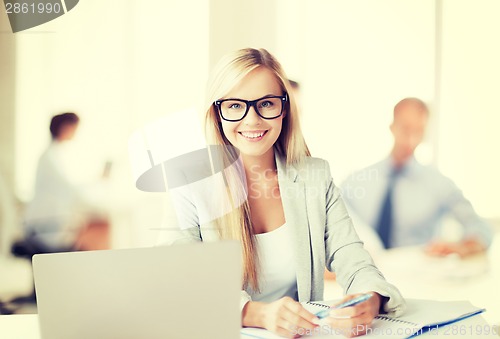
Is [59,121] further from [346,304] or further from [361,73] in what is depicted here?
[346,304]

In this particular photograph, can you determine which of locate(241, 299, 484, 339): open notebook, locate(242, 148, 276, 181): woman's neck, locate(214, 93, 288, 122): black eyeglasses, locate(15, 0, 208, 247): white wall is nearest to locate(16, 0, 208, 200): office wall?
locate(15, 0, 208, 247): white wall

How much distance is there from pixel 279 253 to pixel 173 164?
0.53 m

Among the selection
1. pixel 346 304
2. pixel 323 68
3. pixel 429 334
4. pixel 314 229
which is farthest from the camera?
pixel 323 68

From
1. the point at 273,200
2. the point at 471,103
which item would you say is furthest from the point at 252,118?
the point at 471,103

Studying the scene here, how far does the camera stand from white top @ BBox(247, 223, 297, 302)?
2168 millimetres

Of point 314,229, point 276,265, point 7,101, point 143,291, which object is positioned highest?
point 7,101

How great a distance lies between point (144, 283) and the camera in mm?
1132

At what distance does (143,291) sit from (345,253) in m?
1.19

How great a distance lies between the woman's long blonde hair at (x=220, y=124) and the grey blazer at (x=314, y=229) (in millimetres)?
49

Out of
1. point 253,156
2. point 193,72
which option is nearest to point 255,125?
point 253,156

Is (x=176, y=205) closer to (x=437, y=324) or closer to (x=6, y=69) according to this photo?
(x=6, y=69)

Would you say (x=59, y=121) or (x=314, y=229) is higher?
(x=59, y=121)

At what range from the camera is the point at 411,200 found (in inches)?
90.8

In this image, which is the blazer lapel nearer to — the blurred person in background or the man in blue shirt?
the man in blue shirt
